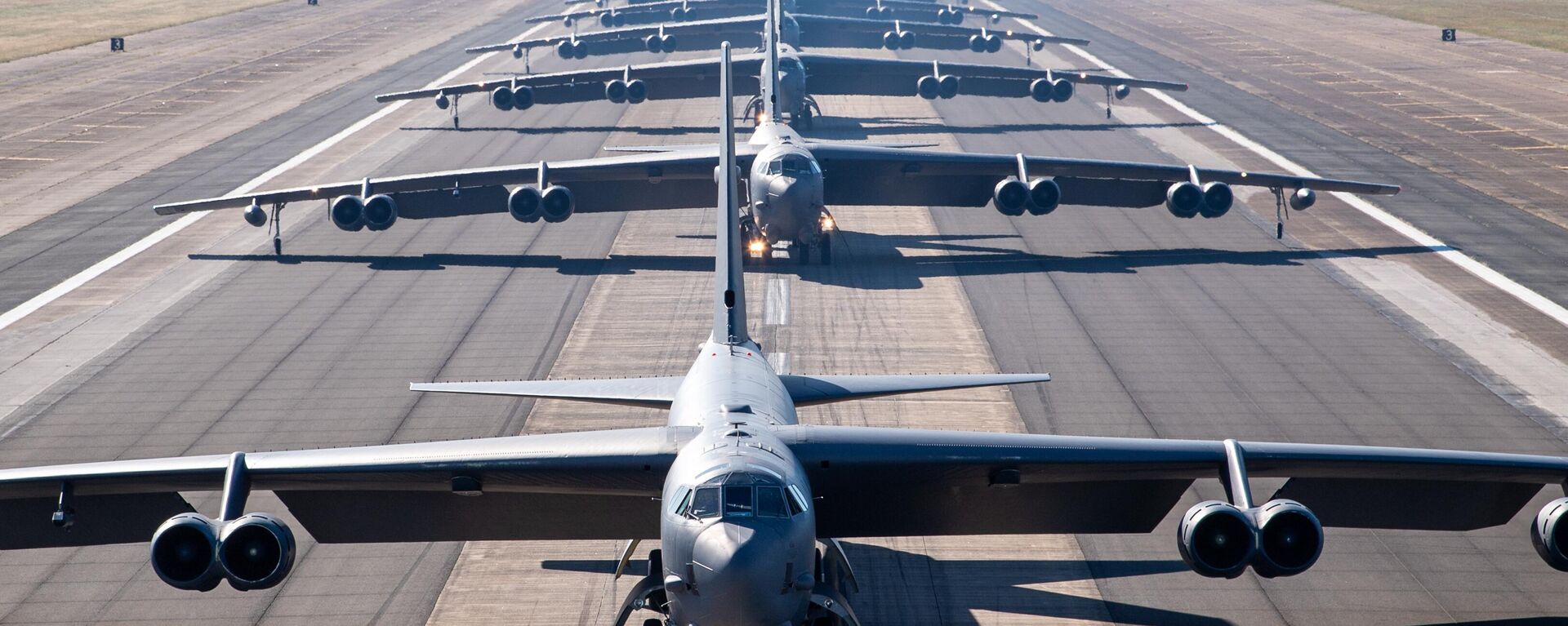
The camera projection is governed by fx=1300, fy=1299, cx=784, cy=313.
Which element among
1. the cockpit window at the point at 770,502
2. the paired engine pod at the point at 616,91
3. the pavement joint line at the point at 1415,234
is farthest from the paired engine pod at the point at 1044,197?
the cockpit window at the point at 770,502

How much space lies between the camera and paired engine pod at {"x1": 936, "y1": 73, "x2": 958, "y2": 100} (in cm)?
7556

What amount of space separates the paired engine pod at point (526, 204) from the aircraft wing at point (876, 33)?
60315 mm

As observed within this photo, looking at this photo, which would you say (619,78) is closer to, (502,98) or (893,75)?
(502,98)

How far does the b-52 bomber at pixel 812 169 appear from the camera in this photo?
4584 cm

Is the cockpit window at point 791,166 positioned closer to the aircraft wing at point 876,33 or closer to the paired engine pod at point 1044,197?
the paired engine pod at point 1044,197

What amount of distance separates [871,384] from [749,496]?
6884 mm

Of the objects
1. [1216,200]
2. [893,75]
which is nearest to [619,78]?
[893,75]

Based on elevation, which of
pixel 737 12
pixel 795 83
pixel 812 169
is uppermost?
pixel 737 12

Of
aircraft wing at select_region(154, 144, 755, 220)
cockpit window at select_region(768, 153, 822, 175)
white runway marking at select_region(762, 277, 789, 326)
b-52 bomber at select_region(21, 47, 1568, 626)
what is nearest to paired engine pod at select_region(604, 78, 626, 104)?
aircraft wing at select_region(154, 144, 755, 220)

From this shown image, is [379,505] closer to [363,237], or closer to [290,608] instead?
[290,608]

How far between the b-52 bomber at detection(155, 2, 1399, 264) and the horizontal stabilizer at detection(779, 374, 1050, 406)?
22.1 meters

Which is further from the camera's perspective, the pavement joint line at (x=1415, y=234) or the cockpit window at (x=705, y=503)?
the pavement joint line at (x=1415, y=234)

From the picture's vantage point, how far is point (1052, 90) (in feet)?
252

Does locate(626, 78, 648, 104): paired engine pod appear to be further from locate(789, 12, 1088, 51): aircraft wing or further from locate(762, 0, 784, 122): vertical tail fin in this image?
locate(789, 12, 1088, 51): aircraft wing
